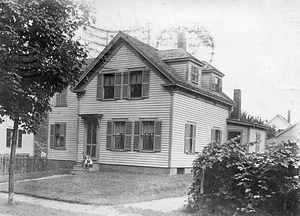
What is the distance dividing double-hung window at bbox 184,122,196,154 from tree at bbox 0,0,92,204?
7.86 m

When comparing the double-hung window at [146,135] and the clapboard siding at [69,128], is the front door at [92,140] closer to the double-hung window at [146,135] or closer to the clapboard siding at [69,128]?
the clapboard siding at [69,128]

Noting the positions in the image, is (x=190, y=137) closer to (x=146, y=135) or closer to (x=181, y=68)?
(x=146, y=135)

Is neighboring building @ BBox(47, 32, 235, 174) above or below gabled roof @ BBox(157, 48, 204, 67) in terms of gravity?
below

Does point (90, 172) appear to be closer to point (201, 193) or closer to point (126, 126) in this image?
point (126, 126)

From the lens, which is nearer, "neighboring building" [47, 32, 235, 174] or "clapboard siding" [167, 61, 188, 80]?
"neighboring building" [47, 32, 235, 174]

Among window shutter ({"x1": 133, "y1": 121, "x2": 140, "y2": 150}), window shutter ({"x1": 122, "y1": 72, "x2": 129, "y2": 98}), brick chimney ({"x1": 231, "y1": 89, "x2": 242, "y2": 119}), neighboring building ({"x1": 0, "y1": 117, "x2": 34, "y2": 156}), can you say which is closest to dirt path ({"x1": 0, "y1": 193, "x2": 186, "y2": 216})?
window shutter ({"x1": 133, "y1": 121, "x2": 140, "y2": 150})

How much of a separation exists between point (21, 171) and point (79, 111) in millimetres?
3862

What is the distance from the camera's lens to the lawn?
1003 centimetres

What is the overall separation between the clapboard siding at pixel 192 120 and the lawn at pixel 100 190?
282 centimetres

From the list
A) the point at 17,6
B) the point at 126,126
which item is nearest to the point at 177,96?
the point at 126,126

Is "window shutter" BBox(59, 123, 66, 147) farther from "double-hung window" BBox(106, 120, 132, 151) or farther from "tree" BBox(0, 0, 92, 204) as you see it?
"tree" BBox(0, 0, 92, 204)

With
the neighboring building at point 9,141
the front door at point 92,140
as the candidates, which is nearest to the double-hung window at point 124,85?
the front door at point 92,140

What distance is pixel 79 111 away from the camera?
17.1 m

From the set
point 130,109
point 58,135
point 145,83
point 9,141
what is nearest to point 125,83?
point 145,83
